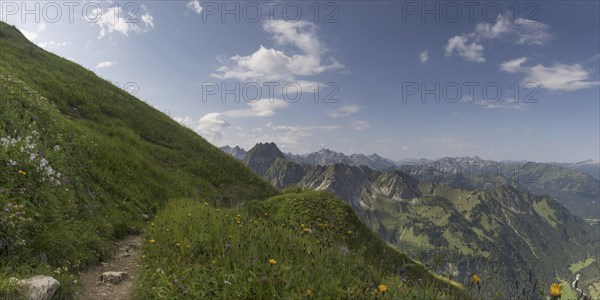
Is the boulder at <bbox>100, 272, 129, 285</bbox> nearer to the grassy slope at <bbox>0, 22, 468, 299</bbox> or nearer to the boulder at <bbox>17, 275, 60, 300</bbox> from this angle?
the grassy slope at <bbox>0, 22, 468, 299</bbox>

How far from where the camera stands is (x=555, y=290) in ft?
13.2

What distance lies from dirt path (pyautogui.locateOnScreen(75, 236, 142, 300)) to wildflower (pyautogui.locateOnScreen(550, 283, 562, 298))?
6914 millimetres

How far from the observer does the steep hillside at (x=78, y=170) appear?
24.6ft

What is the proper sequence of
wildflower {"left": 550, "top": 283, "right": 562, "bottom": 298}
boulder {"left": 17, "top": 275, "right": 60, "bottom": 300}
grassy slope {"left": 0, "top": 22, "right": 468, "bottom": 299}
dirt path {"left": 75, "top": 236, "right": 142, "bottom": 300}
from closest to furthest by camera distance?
wildflower {"left": 550, "top": 283, "right": 562, "bottom": 298} → boulder {"left": 17, "top": 275, "right": 60, "bottom": 300} → dirt path {"left": 75, "top": 236, "right": 142, "bottom": 300} → grassy slope {"left": 0, "top": 22, "right": 468, "bottom": 299}

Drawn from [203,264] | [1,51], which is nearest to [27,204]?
[203,264]

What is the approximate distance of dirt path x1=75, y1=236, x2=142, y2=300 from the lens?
6844mm

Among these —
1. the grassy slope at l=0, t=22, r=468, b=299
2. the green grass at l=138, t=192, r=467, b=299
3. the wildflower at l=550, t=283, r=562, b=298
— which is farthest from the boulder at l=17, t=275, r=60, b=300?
the wildflower at l=550, t=283, r=562, b=298

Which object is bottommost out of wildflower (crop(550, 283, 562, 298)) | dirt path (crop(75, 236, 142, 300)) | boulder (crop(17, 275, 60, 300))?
dirt path (crop(75, 236, 142, 300))

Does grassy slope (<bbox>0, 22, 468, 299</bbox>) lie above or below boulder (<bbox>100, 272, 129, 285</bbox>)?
above

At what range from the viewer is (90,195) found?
1171 cm

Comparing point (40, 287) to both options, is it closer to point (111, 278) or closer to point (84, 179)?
point (111, 278)

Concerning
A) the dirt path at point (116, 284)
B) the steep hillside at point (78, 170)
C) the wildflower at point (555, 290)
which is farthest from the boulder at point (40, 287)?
the wildflower at point (555, 290)

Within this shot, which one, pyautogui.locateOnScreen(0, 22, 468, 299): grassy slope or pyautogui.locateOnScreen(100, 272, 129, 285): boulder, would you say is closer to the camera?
pyautogui.locateOnScreen(0, 22, 468, 299): grassy slope

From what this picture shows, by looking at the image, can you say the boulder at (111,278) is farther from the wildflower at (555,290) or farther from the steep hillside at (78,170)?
the wildflower at (555,290)
